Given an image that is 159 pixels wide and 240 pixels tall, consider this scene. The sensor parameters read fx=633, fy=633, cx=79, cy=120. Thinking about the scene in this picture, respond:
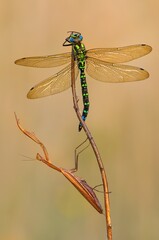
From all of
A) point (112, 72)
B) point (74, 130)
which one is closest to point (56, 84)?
point (112, 72)

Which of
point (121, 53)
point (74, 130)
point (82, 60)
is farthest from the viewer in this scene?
point (74, 130)

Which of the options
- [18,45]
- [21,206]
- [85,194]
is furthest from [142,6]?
[85,194]

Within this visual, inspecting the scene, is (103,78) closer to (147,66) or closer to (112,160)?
(112,160)

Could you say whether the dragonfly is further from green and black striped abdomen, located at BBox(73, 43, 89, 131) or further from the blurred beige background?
the blurred beige background

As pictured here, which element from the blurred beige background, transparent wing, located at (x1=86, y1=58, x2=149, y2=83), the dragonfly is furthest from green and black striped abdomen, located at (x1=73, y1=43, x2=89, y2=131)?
the blurred beige background

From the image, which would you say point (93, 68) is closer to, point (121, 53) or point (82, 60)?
point (121, 53)

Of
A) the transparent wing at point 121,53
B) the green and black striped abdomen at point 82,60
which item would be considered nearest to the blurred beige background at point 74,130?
the transparent wing at point 121,53
